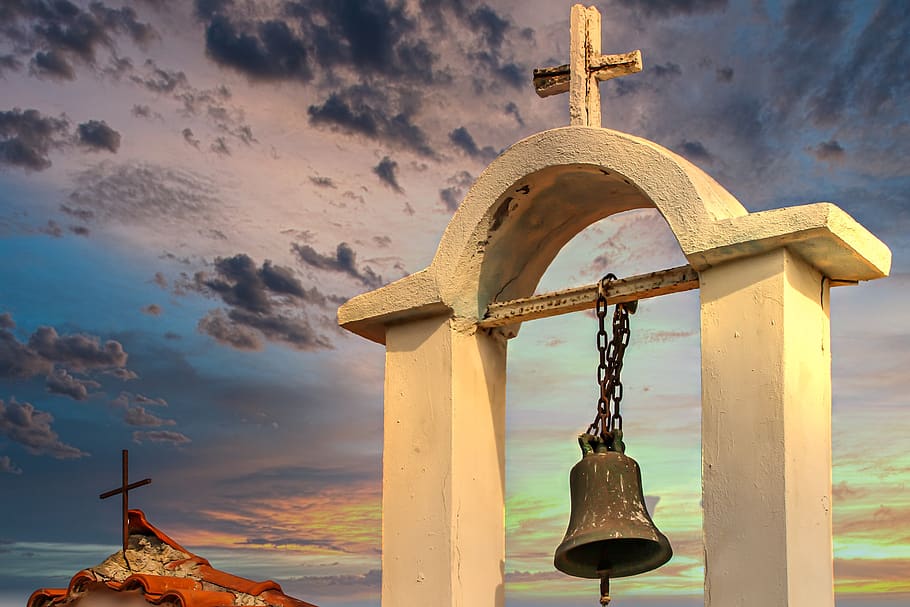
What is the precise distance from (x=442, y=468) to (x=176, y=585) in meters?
1.64

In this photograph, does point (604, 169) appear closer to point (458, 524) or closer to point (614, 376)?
point (614, 376)

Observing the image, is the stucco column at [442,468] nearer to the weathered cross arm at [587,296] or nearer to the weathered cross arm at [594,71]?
the weathered cross arm at [587,296]

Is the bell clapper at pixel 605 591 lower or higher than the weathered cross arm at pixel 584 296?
lower

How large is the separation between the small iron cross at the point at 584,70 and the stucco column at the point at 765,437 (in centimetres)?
112

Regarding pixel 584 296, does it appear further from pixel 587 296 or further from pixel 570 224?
pixel 570 224

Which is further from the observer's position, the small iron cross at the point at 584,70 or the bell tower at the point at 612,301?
the small iron cross at the point at 584,70

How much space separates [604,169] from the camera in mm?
5754

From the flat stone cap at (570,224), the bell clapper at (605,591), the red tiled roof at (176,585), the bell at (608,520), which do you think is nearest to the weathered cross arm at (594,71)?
the flat stone cap at (570,224)

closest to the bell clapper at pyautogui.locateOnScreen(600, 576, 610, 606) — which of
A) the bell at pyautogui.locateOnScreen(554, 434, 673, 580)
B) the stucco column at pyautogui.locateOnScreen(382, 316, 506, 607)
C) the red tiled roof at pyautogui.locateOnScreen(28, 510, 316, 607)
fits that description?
the bell at pyautogui.locateOnScreen(554, 434, 673, 580)

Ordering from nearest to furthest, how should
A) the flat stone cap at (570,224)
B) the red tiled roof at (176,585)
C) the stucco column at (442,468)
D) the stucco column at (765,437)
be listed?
the stucco column at (765,437) < the flat stone cap at (570,224) < the stucco column at (442,468) < the red tiled roof at (176,585)

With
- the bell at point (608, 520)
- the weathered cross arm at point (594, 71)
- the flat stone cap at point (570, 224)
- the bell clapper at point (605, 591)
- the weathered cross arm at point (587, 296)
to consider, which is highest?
the weathered cross arm at point (594, 71)

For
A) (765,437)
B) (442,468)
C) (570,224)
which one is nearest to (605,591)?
(442,468)

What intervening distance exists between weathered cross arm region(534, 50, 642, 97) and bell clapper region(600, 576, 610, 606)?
240cm

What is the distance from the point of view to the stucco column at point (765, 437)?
5039 millimetres
